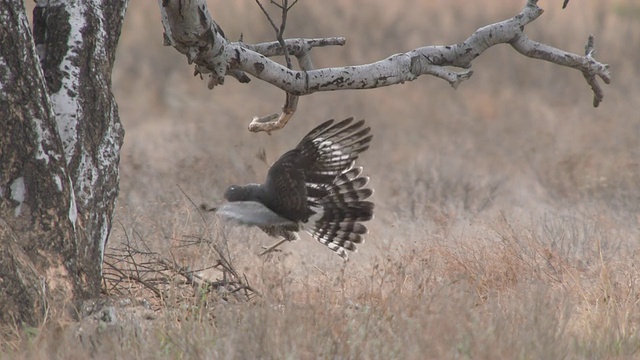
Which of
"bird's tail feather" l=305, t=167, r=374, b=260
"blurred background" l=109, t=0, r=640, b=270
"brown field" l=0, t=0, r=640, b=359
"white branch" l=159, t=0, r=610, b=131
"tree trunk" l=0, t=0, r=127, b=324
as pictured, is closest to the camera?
"brown field" l=0, t=0, r=640, b=359

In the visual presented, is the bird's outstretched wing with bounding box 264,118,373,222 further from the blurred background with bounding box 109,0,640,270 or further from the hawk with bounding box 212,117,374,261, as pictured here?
the blurred background with bounding box 109,0,640,270

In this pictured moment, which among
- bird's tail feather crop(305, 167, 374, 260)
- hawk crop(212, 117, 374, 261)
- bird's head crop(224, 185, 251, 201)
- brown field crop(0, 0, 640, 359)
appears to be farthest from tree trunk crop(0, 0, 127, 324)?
bird's tail feather crop(305, 167, 374, 260)

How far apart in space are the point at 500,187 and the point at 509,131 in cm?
409

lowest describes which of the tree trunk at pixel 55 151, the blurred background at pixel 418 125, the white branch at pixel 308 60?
the tree trunk at pixel 55 151

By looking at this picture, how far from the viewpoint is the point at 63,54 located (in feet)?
18.5

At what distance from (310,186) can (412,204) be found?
3.05 meters

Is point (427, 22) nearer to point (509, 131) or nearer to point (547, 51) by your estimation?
point (509, 131)

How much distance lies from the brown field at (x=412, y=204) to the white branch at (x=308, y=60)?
3.68 feet

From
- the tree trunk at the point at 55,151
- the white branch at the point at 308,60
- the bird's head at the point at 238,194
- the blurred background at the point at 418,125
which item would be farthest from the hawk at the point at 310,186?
the tree trunk at the point at 55,151

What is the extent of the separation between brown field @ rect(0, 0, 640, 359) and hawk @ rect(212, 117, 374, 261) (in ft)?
1.11

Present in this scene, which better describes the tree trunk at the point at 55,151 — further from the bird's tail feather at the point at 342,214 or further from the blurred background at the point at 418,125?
the bird's tail feather at the point at 342,214

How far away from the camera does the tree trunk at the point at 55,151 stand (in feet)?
16.6

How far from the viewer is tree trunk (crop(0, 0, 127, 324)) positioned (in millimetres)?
5059

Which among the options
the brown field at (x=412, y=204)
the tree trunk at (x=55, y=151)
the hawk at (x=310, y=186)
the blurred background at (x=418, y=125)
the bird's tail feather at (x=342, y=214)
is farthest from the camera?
the blurred background at (x=418, y=125)
